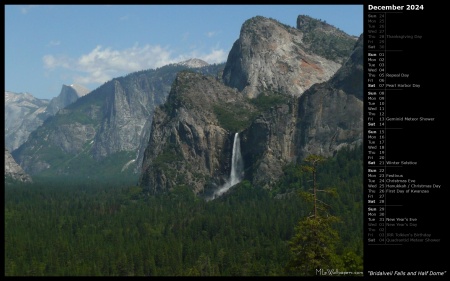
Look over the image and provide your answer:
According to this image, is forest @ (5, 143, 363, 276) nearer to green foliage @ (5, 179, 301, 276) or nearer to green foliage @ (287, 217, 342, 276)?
green foliage @ (5, 179, 301, 276)

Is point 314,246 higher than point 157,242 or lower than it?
higher

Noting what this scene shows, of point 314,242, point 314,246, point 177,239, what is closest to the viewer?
point 314,246

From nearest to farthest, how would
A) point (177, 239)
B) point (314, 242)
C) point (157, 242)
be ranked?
point (314, 242) → point (157, 242) → point (177, 239)

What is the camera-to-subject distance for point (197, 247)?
134375 mm

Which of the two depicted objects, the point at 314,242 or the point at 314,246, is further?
the point at 314,242

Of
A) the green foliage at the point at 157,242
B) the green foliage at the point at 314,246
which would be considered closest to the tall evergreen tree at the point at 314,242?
the green foliage at the point at 314,246

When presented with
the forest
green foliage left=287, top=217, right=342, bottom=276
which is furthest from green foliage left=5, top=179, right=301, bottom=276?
green foliage left=287, top=217, right=342, bottom=276

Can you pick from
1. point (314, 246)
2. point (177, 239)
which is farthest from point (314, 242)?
point (177, 239)

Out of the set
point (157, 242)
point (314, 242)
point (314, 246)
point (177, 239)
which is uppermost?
point (314, 242)

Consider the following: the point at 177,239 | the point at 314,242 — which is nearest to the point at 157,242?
the point at 177,239

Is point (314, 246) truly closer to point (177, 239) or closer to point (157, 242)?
point (157, 242)
